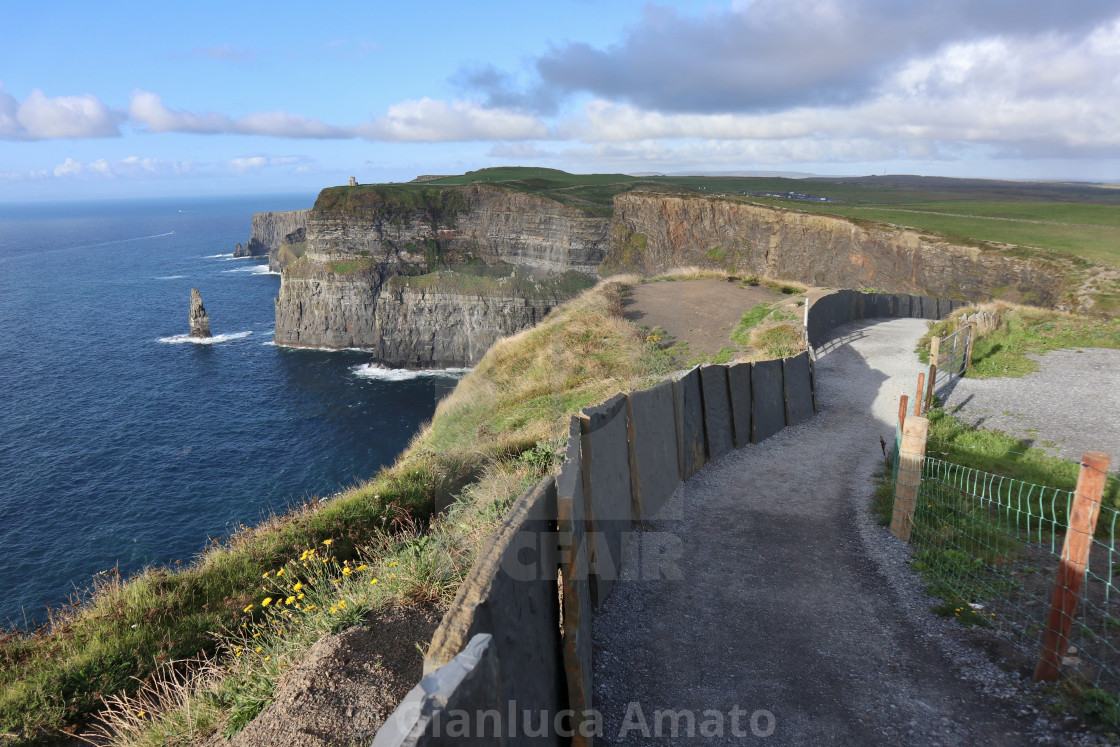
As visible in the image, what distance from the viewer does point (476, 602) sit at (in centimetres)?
319

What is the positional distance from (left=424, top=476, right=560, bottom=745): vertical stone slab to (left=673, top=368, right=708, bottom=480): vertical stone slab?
16.1 feet

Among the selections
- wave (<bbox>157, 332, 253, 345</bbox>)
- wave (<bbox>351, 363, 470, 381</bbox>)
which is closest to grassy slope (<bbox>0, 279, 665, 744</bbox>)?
wave (<bbox>351, 363, 470, 381</bbox>)

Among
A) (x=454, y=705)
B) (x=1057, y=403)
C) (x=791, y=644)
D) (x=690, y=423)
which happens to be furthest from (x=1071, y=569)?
(x=1057, y=403)

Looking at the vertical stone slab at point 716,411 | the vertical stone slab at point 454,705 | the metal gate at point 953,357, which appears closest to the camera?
the vertical stone slab at point 454,705

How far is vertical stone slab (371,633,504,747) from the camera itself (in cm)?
Result: 247

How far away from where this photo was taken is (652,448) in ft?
27.1

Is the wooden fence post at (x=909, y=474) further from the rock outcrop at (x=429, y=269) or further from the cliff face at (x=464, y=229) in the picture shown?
the cliff face at (x=464, y=229)

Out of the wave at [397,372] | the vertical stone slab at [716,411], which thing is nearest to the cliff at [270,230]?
the wave at [397,372]

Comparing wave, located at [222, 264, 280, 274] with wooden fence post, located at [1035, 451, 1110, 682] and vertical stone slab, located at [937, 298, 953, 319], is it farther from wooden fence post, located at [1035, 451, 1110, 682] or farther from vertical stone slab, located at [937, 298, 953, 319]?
wooden fence post, located at [1035, 451, 1110, 682]

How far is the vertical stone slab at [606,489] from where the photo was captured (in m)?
5.91

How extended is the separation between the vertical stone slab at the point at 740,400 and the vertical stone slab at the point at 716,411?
0.47 ft

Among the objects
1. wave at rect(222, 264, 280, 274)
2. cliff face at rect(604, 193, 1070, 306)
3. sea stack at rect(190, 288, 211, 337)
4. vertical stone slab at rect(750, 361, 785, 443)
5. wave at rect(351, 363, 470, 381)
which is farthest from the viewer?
wave at rect(222, 264, 280, 274)

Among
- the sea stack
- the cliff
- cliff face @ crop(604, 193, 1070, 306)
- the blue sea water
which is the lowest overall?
the blue sea water

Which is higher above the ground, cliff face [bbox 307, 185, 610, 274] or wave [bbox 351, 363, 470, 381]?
cliff face [bbox 307, 185, 610, 274]
